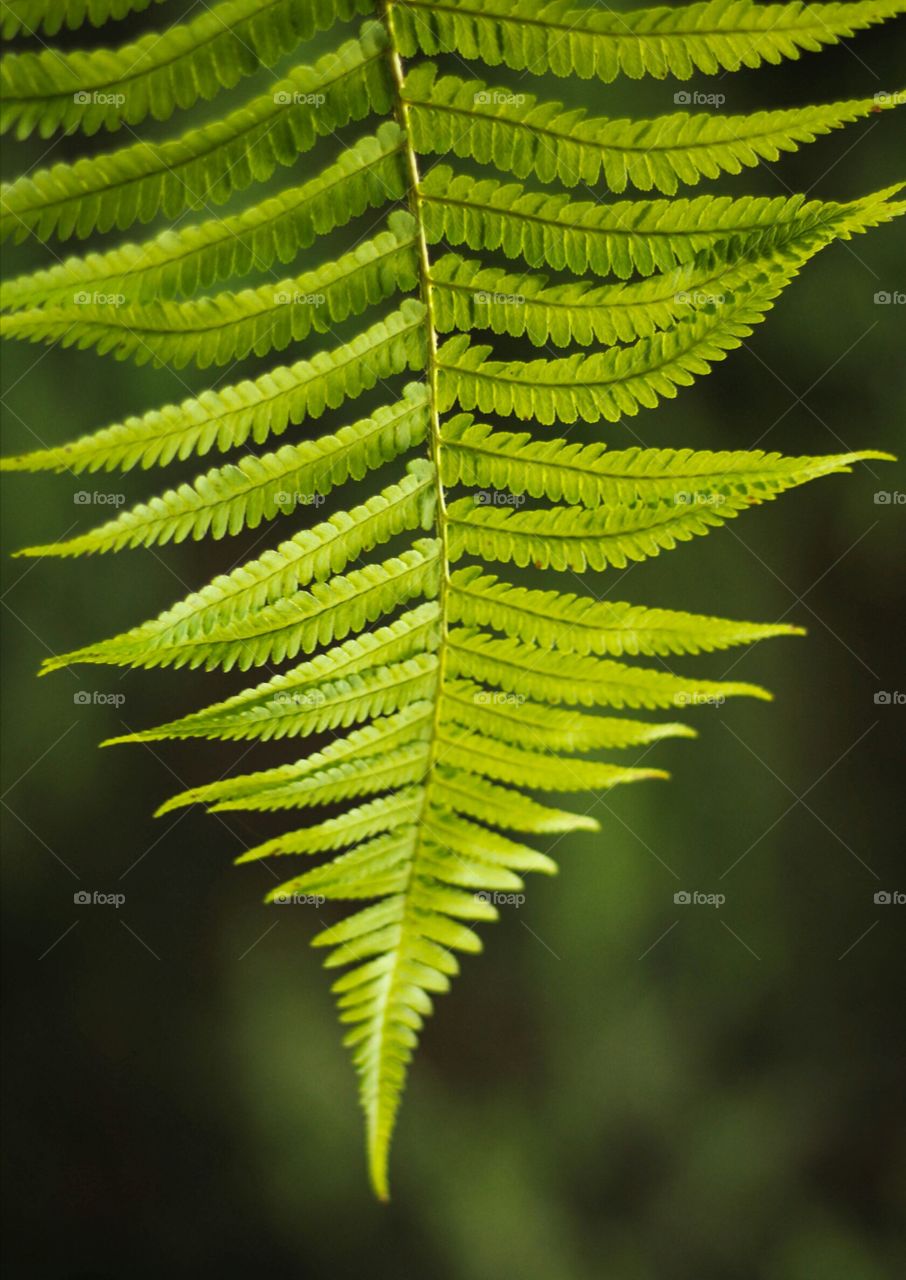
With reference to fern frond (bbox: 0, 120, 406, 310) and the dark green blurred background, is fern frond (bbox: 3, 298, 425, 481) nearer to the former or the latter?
fern frond (bbox: 0, 120, 406, 310)

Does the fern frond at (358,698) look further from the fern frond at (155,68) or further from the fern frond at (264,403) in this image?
the fern frond at (155,68)

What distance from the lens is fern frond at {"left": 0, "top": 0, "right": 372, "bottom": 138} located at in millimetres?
634

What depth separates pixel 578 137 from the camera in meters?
0.77

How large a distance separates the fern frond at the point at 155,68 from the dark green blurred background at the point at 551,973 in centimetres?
130

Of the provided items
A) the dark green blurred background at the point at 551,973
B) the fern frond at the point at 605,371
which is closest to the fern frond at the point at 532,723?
the fern frond at the point at 605,371

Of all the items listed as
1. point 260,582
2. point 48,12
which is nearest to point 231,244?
point 48,12

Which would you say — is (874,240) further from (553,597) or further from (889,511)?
(553,597)

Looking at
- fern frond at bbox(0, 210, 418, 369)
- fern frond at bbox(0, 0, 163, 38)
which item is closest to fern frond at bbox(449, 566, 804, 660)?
fern frond at bbox(0, 210, 418, 369)

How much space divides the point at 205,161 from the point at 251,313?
0.13 metres

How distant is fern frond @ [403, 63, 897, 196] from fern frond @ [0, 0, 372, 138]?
11 centimetres

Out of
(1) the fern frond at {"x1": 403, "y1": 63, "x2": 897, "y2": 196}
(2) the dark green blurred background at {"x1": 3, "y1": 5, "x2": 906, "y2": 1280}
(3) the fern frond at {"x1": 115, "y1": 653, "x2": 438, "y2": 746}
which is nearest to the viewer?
(1) the fern frond at {"x1": 403, "y1": 63, "x2": 897, "y2": 196}

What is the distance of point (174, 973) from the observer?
2615mm

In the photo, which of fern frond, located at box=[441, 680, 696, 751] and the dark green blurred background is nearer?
fern frond, located at box=[441, 680, 696, 751]

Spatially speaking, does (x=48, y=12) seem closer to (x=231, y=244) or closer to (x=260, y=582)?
(x=231, y=244)
